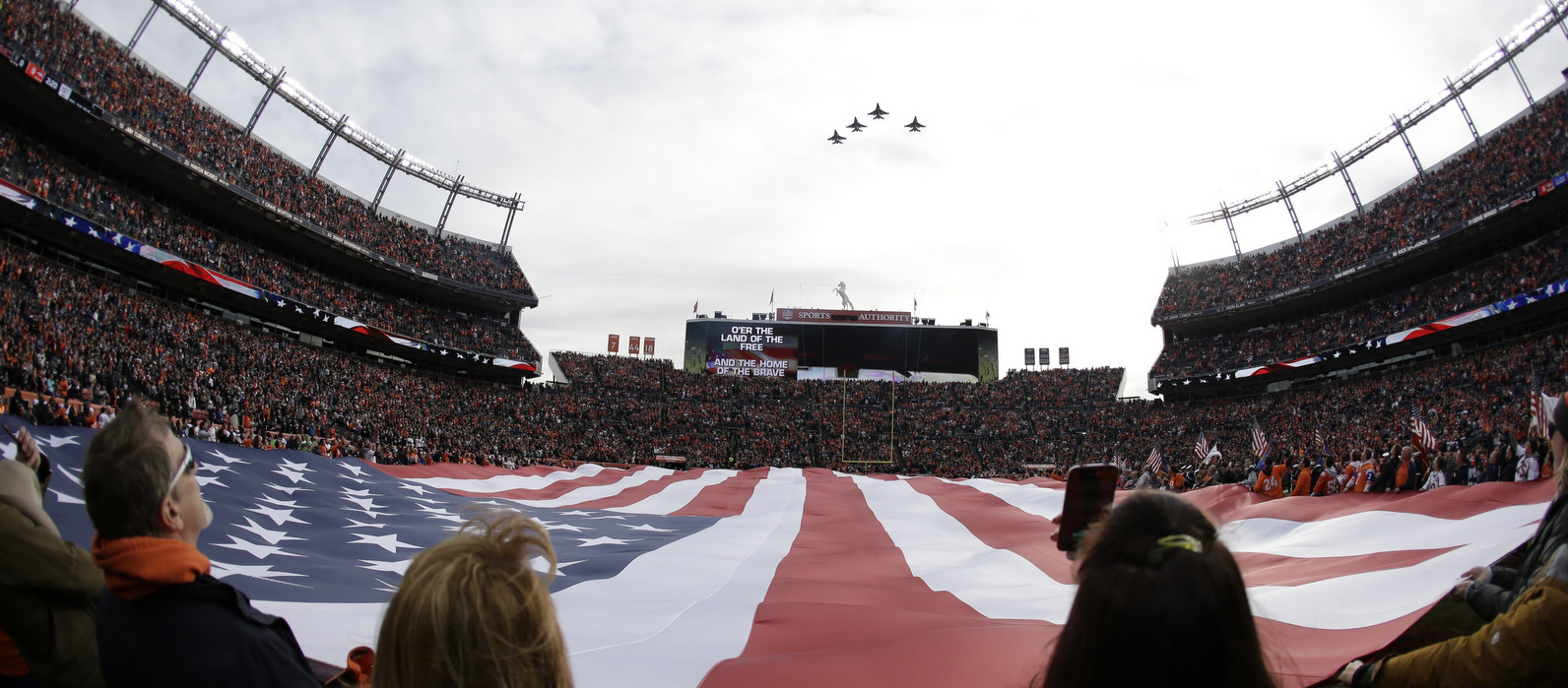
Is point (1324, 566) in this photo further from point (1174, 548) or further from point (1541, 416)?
point (1541, 416)

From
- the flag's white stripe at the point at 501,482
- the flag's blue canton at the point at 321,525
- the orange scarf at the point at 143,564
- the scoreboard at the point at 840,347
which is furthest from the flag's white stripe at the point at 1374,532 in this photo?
the scoreboard at the point at 840,347

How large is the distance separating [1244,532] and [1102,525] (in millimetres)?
8279

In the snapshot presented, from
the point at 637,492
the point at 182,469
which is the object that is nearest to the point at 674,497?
the point at 637,492

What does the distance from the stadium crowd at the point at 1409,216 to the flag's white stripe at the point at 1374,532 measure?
28.0m

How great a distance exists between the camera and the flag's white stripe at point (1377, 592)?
4172mm

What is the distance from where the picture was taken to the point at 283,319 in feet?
103

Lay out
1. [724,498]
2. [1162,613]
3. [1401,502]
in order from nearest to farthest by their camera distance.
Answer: [1162,613], [1401,502], [724,498]

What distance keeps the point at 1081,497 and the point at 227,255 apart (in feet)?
115

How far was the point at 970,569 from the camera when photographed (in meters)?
7.82

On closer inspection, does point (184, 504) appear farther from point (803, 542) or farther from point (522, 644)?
point (803, 542)

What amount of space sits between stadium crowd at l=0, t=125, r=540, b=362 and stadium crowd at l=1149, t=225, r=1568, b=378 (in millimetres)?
40110

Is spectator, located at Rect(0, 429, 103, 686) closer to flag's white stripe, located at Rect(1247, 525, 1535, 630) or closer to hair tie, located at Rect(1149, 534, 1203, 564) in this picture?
hair tie, located at Rect(1149, 534, 1203, 564)

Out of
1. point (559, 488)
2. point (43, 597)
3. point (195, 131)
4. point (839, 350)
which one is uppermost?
point (195, 131)

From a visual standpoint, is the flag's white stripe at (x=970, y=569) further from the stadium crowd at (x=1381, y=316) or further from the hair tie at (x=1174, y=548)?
the stadium crowd at (x=1381, y=316)
